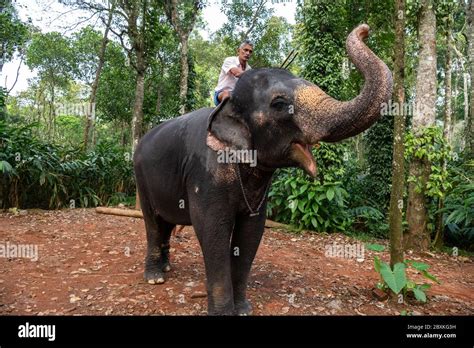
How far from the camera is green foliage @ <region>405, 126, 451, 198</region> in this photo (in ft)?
23.0

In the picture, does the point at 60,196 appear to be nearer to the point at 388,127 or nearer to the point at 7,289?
the point at 7,289

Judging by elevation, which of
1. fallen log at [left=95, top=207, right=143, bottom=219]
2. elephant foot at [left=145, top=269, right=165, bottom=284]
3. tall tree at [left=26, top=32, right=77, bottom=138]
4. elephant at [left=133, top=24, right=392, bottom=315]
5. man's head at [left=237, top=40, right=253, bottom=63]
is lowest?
elephant foot at [left=145, top=269, right=165, bottom=284]

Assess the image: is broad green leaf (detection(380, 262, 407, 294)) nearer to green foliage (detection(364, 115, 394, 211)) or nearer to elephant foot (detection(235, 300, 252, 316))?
elephant foot (detection(235, 300, 252, 316))

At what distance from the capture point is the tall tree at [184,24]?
12.2 meters

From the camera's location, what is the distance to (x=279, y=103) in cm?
310

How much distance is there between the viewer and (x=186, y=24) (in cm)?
1498

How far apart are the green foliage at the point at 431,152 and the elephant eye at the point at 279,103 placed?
493 centimetres

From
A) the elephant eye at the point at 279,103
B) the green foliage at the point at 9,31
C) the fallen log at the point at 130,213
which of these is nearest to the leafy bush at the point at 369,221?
the fallen log at the point at 130,213

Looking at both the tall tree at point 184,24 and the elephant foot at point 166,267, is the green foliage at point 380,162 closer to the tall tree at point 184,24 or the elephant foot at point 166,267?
the tall tree at point 184,24

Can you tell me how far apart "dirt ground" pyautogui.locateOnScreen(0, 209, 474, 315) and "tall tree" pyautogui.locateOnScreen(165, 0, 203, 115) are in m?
5.98

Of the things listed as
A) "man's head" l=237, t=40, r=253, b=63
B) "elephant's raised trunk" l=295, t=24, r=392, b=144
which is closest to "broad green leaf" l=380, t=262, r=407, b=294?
"elephant's raised trunk" l=295, t=24, r=392, b=144

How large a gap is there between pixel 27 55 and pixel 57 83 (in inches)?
142

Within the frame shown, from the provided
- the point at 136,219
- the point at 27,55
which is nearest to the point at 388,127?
the point at 136,219
